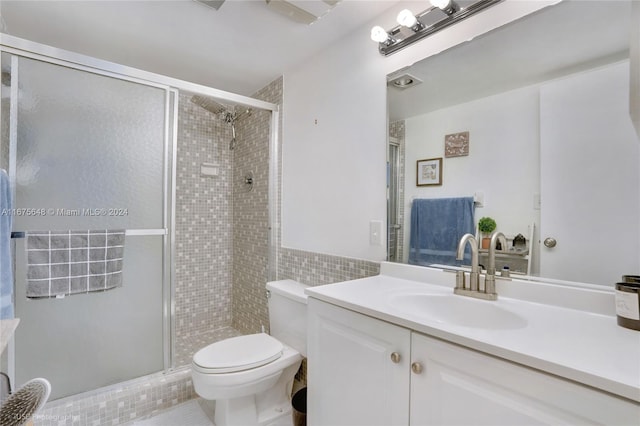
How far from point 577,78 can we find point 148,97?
79.2 inches

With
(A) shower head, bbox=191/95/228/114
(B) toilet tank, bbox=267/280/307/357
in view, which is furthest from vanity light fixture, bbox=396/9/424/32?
(A) shower head, bbox=191/95/228/114

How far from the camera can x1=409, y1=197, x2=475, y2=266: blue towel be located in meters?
1.32

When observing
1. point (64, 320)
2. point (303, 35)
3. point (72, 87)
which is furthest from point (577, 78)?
point (64, 320)

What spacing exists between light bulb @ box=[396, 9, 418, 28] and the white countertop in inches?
45.8

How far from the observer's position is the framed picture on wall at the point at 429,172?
1409mm

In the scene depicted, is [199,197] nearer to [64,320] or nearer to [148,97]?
[148,97]

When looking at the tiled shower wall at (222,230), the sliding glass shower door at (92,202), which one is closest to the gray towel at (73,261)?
the sliding glass shower door at (92,202)

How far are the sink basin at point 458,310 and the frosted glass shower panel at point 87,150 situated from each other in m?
1.45

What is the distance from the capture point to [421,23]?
4.55 ft

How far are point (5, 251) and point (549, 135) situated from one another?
87.8 inches

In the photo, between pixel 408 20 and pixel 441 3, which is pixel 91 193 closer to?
pixel 408 20

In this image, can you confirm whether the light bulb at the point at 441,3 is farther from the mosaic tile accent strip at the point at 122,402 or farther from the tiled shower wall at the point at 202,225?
the mosaic tile accent strip at the point at 122,402

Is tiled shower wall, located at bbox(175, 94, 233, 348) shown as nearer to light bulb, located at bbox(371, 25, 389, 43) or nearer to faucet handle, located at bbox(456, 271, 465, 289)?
light bulb, located at bbox(371, 25, 389, 43)

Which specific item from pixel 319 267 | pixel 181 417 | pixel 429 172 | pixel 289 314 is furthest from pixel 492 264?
pixel 181 417
